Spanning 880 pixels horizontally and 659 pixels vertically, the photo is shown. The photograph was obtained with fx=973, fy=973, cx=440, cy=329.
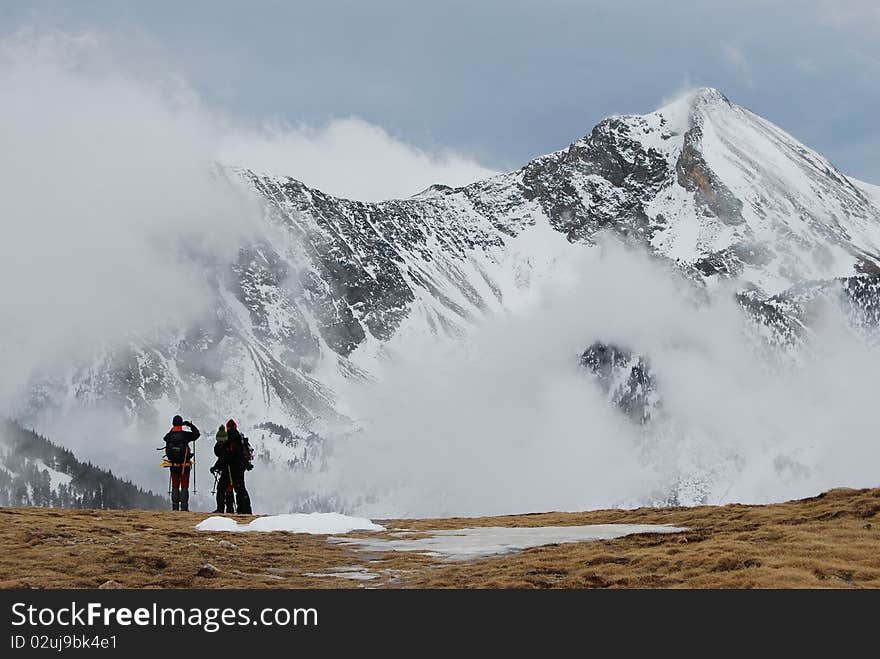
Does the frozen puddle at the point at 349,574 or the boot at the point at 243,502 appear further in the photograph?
the boot at the point at 243,502

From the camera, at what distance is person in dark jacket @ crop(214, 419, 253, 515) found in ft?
117

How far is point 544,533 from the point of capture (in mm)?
24797

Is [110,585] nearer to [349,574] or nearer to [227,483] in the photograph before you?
[349,574]

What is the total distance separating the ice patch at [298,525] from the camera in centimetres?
2652

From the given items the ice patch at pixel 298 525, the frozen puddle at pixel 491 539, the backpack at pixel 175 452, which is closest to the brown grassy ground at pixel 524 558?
the frozen puddle at pixel 491 539

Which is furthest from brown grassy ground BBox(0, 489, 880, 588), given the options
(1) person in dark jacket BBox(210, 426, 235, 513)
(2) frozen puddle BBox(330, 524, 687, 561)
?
(1) person in dark jacket BBox(210, 426, 235, 513)

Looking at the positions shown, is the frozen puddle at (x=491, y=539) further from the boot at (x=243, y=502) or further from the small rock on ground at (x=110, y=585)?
the boot at (x=243, y=502)

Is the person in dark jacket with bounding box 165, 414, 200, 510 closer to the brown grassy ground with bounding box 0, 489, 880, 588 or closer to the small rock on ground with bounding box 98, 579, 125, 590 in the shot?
the brown grassy ground with bounding box 0, 489, 880, 588

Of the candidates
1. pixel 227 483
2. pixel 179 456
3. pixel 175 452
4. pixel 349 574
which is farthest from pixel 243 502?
pixel 349 574

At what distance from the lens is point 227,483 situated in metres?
36.6

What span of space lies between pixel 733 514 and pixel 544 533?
5032 mm

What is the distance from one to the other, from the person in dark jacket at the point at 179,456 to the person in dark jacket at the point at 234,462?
119 centimetres
